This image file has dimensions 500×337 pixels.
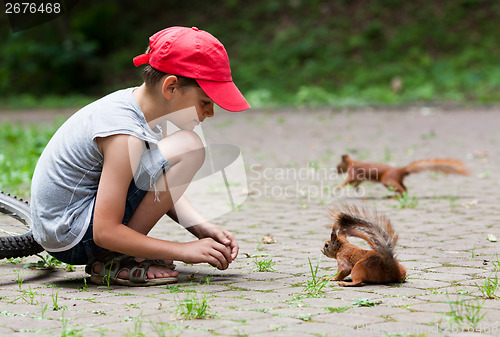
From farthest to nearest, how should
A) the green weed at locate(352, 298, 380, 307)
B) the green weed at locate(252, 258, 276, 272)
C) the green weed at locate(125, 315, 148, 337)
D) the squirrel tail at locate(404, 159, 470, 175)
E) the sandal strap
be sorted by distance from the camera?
the squirrel tail at locate(404, 159, 470, 175) → the green weed at locate(252, 258, 276, 272) → the sandal strap → the green weed at locate(352, 298, 380, 307) → the green weed at locate(125, 315, 148, 337)

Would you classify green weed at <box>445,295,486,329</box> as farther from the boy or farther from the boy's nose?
the boy's nose

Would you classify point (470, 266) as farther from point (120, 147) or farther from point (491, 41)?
point (491, 41)

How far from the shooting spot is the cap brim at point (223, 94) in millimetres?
3176

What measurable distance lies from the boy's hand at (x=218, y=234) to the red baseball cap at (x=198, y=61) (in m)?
0.68

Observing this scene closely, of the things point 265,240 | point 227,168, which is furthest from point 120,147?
point 227,168

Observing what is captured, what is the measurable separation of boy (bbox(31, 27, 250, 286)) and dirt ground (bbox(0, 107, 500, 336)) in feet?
0.55

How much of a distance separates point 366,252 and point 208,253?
0.74 m

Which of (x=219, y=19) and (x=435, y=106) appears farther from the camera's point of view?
(x=219, y=19)

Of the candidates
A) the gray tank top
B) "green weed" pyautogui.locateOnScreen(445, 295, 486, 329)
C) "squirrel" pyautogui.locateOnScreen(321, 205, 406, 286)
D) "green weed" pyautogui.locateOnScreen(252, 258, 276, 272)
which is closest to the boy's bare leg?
the gray tank top

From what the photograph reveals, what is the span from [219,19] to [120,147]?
20.9 metres

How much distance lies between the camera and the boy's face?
325 centimetres

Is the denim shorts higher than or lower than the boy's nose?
lower

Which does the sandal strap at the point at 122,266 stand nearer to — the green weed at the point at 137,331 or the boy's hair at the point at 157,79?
the green weed at the point at 137,331

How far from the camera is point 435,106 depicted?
49.1ft
